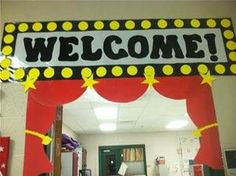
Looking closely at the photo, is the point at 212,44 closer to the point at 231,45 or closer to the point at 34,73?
the point at 231,45

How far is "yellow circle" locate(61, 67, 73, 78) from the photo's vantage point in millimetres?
2343

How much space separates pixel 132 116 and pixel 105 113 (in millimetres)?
615

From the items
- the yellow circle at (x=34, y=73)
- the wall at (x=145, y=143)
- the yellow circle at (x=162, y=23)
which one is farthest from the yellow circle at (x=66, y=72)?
the wall at (x=145, y=143)

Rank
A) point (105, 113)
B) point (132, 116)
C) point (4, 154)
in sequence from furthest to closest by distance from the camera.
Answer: point (132, 116) → point (105, 113) → point (4, 154)

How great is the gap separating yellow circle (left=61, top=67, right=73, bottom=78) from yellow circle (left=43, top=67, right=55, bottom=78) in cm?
9

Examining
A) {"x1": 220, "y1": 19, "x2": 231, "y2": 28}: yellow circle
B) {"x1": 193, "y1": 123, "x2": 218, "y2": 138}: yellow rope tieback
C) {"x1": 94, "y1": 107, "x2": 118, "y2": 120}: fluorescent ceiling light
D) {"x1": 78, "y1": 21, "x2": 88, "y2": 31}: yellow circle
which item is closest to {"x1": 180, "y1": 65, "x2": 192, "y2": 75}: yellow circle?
{"x1": 193, "y1": 123, "x2": 218, "y2": 138}: yellow rope tieback

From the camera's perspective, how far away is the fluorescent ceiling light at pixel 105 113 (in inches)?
177

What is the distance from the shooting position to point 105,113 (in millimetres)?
4840

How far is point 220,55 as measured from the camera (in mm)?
2443

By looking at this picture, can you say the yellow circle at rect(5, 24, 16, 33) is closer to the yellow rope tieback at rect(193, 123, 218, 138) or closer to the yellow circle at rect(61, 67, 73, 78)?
the yellow circle at rect(61, 67, 73, 78)

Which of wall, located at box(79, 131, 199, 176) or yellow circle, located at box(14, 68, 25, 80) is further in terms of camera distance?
wall, located at box(79, 131, 199, 176)

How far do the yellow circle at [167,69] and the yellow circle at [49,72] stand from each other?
1.01m

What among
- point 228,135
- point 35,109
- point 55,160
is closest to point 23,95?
point 35,109

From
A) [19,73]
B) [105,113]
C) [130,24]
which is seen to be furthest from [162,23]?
[105,113]
